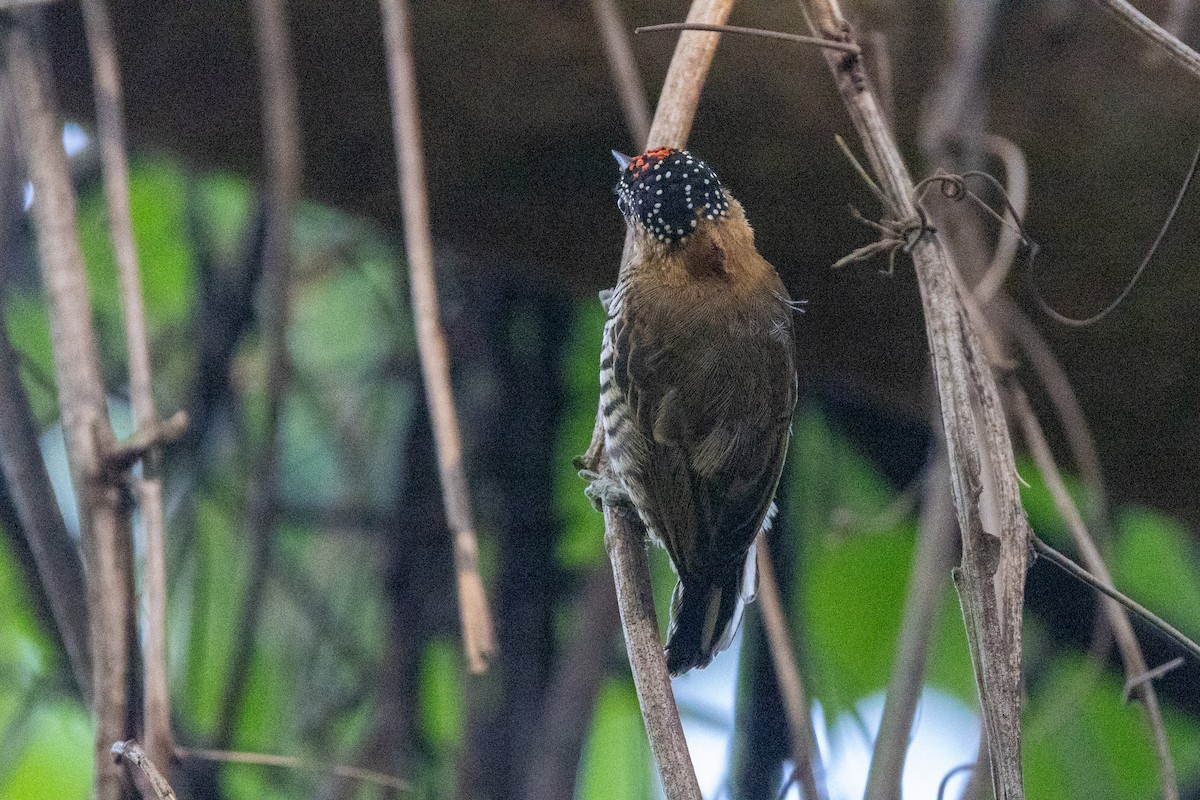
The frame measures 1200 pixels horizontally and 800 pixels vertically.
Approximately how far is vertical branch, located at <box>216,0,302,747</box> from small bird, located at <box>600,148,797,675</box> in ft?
Answer: 1.42

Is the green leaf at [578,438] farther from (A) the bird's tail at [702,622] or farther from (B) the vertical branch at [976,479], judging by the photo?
(B) the vertical branch at [976,479]

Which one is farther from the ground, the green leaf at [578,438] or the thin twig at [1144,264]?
the green leaf at [578,438]

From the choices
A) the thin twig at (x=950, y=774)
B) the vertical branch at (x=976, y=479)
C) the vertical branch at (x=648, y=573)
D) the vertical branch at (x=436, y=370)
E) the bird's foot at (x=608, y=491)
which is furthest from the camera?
the bird's foot at (x=608, y=491)

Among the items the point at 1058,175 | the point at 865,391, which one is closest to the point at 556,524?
the point at 865,391

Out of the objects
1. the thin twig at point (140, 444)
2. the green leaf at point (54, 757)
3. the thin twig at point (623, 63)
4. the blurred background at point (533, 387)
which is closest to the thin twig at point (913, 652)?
the blurred background at point (533, 387)

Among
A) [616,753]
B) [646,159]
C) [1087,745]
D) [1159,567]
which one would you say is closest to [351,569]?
[616,753]

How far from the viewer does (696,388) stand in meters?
1.26

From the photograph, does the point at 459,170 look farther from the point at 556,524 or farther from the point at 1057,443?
the point at 1057,443

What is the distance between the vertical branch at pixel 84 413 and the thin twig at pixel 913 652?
2.51ft

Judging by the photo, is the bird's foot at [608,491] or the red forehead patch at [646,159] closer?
the red forehead patch at [646,159]

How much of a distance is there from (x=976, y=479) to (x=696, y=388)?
1.64 ft

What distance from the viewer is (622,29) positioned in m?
1.47

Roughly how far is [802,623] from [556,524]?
501mm

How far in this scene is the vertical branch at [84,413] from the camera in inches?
43.1
